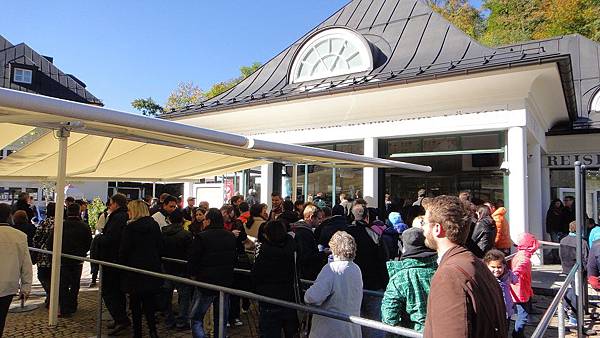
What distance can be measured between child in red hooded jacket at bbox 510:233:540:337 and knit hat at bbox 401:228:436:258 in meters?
2.75

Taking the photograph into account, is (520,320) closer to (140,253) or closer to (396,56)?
(140,253)

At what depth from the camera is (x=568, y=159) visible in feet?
49.5

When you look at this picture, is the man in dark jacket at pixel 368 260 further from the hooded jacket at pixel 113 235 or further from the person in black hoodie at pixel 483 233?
the hooded jacket at pixel 113 235

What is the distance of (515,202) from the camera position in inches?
411

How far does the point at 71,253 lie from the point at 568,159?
1495cm

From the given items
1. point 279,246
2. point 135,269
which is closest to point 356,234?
point 279,246

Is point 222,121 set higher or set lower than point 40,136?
higher

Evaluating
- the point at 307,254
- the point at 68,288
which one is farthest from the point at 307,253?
the point at 68,288

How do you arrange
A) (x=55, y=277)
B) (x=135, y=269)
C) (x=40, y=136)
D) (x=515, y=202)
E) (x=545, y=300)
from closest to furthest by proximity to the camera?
(x=135, y=269)
(x=55, y=277)
(x=40, y=136)
(x=545, y=300)
(x=515, y=202)

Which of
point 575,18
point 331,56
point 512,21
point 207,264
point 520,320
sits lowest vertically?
point 520,320

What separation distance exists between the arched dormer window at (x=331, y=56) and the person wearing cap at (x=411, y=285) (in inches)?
384

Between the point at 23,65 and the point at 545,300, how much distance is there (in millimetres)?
33331

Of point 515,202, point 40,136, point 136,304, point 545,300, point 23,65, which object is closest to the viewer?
point 136,304

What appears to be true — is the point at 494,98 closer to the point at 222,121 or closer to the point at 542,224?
the point at 542,224
